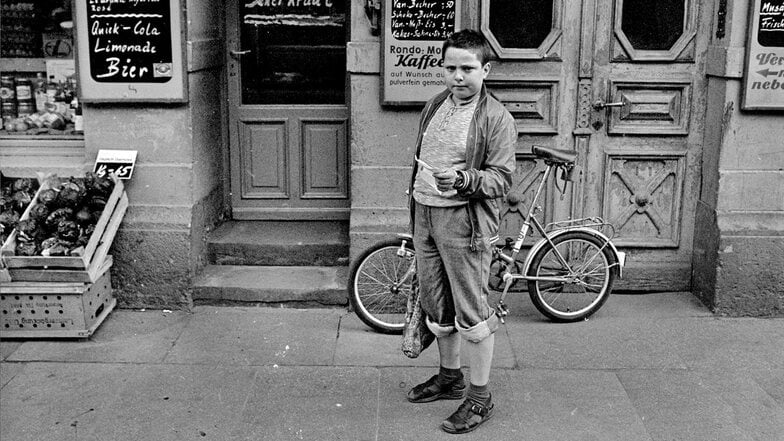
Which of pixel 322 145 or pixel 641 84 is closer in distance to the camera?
pixel 641 84

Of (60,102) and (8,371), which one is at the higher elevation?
(60,102)

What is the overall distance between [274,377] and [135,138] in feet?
7.41

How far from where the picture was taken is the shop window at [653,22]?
21.6ft

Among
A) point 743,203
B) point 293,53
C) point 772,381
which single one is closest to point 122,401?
point 293,53

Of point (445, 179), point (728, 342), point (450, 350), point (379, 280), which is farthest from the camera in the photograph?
point (379, 280)

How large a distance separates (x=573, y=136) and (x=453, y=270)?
8.14ft

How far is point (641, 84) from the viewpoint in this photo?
21.9 ft

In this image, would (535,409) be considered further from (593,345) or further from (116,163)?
(116,163)

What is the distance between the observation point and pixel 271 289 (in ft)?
21.8

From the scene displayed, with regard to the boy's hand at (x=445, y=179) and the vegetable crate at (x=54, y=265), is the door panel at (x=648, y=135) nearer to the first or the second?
the boy's hand at (x=445, y=179)

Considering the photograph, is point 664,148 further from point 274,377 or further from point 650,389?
point 274,377

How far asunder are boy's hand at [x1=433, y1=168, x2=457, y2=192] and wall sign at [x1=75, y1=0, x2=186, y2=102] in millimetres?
2821

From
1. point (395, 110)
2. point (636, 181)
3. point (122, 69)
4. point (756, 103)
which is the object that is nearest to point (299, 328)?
point (395, 110)

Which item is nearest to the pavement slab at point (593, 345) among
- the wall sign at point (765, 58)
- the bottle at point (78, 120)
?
the wall sign at point (765, 58)
